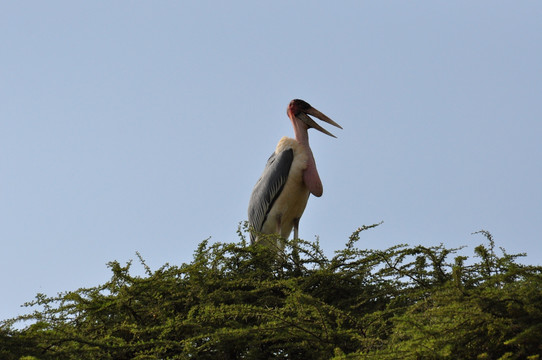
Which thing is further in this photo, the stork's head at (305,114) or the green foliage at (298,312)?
the stork's head at (305,114)

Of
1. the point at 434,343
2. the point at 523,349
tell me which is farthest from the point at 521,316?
the point at 434,343

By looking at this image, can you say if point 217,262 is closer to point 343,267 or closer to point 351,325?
point 343,267

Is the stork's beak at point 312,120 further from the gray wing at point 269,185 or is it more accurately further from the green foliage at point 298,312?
the green foliage at point 298,312

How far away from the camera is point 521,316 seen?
4.32m

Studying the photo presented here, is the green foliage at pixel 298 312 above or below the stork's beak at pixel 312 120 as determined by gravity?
below

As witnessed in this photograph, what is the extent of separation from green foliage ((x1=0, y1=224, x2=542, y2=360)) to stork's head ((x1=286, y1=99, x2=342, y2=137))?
3.58 m

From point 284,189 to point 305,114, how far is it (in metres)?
1.44

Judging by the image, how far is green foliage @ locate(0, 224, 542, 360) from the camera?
14.3 ft

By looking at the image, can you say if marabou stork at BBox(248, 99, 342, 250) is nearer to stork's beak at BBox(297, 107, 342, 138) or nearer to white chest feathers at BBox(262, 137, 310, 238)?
white chest feathers at BBox(262, 137, 310, 238)

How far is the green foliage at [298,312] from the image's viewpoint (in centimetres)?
436

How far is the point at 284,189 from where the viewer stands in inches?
384

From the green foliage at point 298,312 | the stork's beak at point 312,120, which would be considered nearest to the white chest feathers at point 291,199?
the stork's beak at point 312,120

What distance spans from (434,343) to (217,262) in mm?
2927

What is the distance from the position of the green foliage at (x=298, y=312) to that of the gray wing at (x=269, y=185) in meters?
2.42
